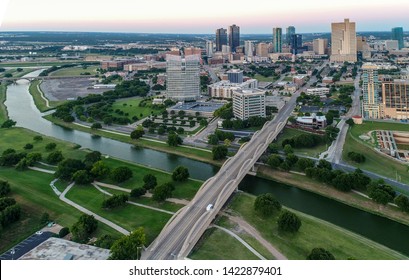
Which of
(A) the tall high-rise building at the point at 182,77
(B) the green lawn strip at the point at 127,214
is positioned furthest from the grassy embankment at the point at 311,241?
(A) the tall high-rise building at the point at 182,77

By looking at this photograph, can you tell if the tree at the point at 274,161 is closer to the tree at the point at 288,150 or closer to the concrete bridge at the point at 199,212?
the concrete bridge at the point at 199,212

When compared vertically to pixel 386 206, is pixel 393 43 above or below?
above

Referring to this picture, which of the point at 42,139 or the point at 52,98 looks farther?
the point at 52,98

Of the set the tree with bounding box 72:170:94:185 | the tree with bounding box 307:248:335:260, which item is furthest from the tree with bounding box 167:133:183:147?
the tree with bounding box 307:248:335:260

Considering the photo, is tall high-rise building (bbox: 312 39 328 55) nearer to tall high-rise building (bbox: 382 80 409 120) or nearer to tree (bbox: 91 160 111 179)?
tall high-rise building (bbox: 382 80 409 120)

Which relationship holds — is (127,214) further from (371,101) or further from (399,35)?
(399,35)

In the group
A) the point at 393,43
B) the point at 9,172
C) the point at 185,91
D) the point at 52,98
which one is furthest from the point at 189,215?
the point at 393,43

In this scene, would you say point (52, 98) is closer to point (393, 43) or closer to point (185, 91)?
point (185, 91)
